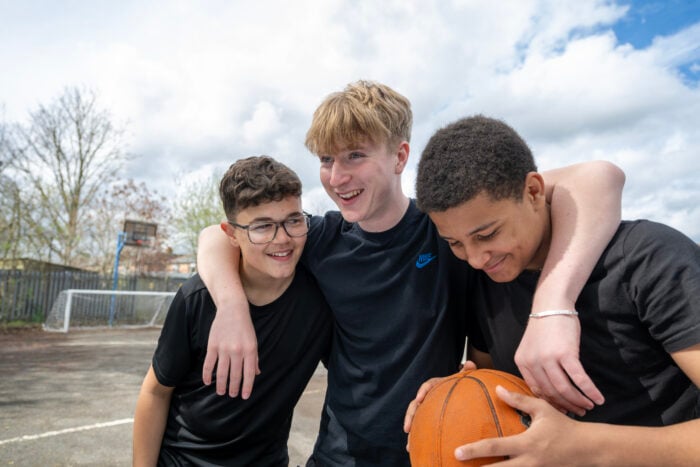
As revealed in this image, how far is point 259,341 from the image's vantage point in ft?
8.91

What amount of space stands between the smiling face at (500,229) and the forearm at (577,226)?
0.28ft

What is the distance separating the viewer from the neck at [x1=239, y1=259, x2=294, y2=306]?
279cm

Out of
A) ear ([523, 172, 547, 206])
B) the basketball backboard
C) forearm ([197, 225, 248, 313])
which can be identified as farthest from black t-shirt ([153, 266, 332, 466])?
the basketball backboard

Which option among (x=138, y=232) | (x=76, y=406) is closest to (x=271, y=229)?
(x=76, y=406)

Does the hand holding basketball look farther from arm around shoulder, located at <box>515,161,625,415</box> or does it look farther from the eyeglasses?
the eyeglasses

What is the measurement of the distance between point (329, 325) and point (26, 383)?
330 inches

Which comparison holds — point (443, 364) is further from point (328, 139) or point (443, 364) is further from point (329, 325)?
point (328, 139)

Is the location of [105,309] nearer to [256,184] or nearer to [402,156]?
[256,184]

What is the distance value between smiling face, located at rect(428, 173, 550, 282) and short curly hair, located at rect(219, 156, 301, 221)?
106 centimetres

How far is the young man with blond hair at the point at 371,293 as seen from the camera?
2328mm

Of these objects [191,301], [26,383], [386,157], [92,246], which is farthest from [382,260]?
[92,246]

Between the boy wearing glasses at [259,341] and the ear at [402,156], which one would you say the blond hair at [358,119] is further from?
the boy wearing glasses at [259,341]

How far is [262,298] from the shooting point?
2.79 metres

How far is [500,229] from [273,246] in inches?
48.8
